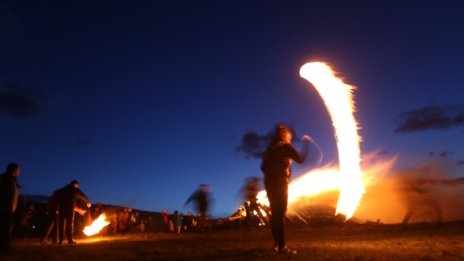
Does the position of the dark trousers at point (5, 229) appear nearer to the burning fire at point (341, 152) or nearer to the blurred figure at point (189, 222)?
the burning fire at point (341, 152)

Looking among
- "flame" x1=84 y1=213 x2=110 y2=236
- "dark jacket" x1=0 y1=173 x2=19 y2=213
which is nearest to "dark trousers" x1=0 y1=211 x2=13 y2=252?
"dark jacket" x1=0 y1=173 x2=19 y2=213

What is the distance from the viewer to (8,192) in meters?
10.6

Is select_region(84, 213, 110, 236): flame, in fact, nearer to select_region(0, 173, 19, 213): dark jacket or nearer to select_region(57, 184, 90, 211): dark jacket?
select_region(57, 184, 90, 211): dark jacket

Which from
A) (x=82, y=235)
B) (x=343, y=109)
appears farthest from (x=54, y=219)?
(x=343, y=109)

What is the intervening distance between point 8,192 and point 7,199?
0.15 m

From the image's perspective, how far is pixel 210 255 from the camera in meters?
8.60

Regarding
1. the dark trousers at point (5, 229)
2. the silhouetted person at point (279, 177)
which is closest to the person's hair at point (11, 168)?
the dark trousers at point (5, 229)

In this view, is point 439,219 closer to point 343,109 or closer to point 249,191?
point 343,109

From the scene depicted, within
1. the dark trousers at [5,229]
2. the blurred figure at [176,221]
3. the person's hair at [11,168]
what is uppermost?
the person's hair at [11,168]

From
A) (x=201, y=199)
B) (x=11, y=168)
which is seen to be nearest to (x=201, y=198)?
(x=201, y=199)

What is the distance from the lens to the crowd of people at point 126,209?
29.3ft

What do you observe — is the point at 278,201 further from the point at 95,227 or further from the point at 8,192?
the point at 95,227

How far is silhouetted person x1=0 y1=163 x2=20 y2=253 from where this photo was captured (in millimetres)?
10470

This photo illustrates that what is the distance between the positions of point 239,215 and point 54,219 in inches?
432
